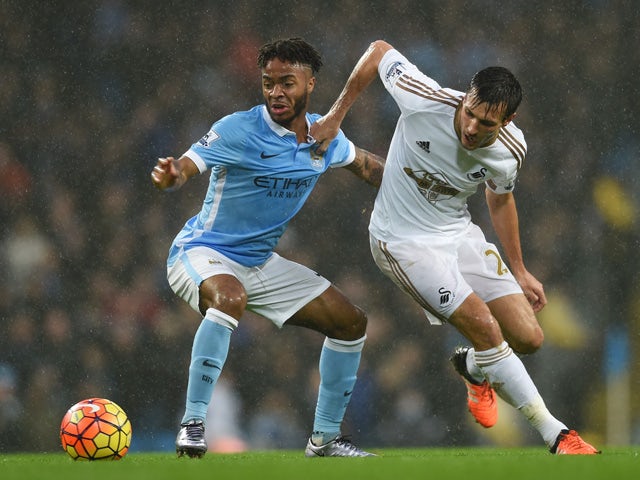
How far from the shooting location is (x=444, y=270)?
4.88 m

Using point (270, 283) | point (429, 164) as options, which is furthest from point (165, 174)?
point (429, 164)

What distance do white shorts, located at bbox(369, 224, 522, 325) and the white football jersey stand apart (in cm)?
6

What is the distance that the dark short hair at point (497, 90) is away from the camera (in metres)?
Answer: 4.54

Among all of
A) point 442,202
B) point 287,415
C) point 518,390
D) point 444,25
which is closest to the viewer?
point 518,390

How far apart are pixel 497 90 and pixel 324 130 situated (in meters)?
0.84

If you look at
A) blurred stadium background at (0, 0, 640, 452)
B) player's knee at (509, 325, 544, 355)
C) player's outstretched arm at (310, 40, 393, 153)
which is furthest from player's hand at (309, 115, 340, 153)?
blurred stadium background at (0, 0, 640, 452)

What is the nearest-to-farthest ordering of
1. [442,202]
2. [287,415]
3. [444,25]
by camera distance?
[442,202] < [287,415] < [444,25]

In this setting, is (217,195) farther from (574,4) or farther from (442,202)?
(574,4)

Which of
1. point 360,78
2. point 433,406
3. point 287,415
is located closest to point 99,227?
point 287,415

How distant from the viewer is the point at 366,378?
24.4ft

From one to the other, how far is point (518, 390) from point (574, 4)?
394 cm

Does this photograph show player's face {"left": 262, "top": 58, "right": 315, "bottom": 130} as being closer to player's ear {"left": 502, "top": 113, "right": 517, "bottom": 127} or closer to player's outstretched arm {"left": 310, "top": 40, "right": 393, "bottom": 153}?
player's outstretched arm {"left": 310, "top": 40, "right": 393, "bottom": 153}

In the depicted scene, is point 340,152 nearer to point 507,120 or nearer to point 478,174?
point 478,174

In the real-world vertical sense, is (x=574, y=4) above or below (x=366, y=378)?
above
